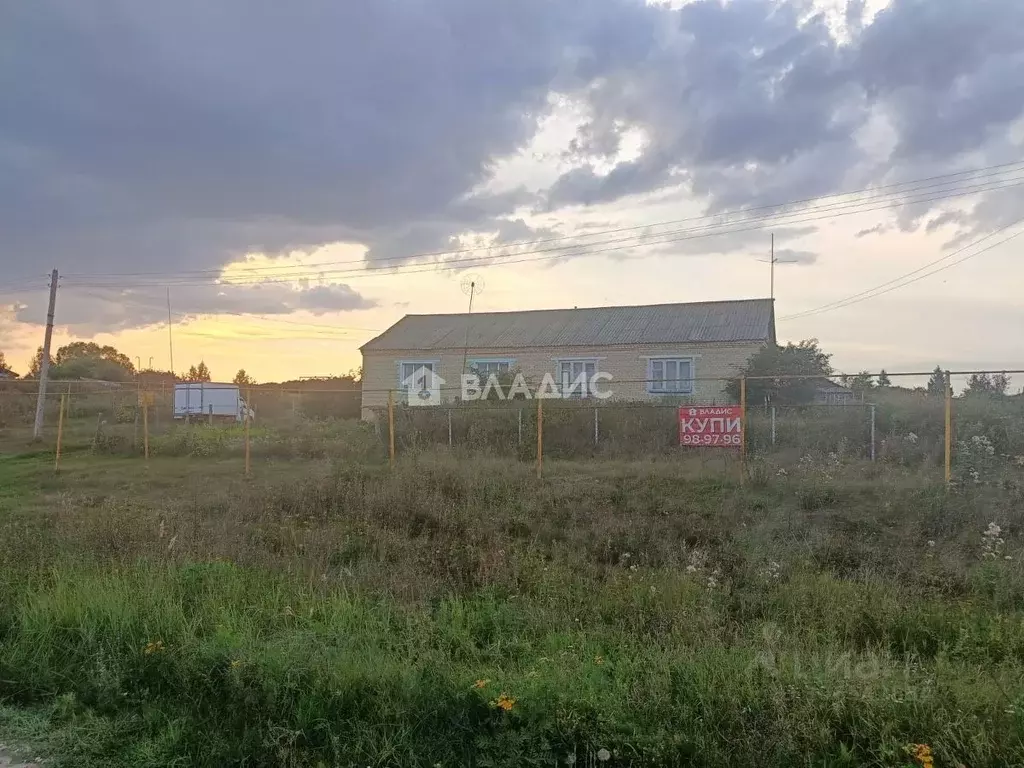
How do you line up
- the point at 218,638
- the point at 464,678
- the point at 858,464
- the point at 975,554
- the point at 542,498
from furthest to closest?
1. the point at 858,464
2. the point at 542,498
3. the point at 975,554
4. the point at 218,638
5. the point at 464,678

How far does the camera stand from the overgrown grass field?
3621mm

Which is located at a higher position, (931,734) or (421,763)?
(931,734)

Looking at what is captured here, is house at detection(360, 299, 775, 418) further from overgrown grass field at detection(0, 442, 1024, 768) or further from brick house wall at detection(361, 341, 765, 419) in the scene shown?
overgrown grass field at detection(0, 442, 1024, 768)

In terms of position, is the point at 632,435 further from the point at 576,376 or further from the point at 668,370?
the point at 576,376

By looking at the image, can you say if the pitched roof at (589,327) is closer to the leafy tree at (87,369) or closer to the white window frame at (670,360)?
the white window frame at (670,360)

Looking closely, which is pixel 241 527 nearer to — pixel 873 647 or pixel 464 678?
pixel 464 678

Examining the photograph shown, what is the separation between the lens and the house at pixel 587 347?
27641mm

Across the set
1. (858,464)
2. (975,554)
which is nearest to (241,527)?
(975,554)

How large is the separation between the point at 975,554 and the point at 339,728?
713cm

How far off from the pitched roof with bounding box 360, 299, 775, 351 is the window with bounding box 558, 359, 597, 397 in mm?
825

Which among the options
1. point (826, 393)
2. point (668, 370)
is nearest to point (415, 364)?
point (668, 370)

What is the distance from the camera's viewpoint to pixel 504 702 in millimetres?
3717

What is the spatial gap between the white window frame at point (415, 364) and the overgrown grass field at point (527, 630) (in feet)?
68.0

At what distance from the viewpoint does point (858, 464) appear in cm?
1248
